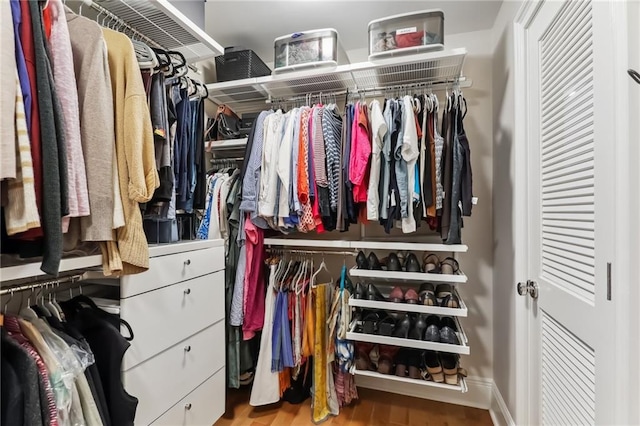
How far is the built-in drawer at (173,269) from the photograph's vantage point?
1076mm

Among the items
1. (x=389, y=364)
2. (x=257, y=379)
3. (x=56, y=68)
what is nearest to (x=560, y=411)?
(x=389, y=364)

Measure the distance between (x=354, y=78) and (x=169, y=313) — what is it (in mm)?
1579

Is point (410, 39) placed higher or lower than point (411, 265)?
higher

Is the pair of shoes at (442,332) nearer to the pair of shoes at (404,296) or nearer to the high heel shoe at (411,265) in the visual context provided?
the pair of shoes at (404,296)

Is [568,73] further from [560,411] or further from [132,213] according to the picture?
[132,213]

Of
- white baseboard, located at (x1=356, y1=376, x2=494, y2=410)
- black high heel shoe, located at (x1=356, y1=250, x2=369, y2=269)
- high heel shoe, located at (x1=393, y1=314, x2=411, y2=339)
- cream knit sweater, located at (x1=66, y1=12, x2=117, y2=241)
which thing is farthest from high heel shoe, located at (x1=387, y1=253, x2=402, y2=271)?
cream knit sweater, located at (x1=66, y1=12, x2=117, y2=241)

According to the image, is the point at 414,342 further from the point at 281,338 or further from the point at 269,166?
the point at 269,166

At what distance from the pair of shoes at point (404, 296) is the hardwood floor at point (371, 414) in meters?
0.73

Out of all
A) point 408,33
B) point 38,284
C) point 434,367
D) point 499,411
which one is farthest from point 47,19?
point 499,411

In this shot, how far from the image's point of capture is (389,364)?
1635 mm

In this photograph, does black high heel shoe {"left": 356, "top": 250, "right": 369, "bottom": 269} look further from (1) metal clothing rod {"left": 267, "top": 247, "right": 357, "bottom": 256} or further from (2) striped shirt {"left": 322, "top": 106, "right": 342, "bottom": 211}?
(2) striped shirt {"left": 322, "top": 106, "right": 342, "bottom": 211}

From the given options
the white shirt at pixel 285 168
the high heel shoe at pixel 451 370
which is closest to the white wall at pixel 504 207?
the high heel shoe at pixel 451 370

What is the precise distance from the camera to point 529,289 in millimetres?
1311

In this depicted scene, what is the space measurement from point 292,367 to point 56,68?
1775 mm
